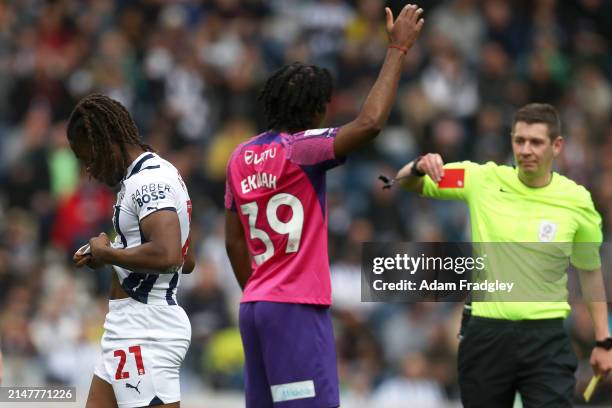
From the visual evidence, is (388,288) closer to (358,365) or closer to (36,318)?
(358,365)

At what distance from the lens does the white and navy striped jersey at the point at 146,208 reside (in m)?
6.15

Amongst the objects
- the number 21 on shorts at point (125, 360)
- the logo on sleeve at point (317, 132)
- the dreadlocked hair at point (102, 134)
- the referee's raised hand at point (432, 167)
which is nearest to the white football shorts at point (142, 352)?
the number 21 on shorts at point (125, 360)

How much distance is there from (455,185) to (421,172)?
0.88ft

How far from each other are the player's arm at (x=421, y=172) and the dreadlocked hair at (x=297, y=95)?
949mm

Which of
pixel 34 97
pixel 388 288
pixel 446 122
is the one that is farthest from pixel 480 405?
pixel 34 97

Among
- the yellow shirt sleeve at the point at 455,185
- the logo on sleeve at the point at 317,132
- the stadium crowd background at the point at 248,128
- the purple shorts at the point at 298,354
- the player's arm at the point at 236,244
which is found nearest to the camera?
the logo on sleeve at the point at 317,132

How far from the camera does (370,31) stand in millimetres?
16719

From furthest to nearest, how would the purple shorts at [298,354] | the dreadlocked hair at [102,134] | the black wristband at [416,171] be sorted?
the black wristband at [416,171] < the purple shorts at [298,354] < the dreadlocked hair at [102,134]

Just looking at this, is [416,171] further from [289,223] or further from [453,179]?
[289,223]

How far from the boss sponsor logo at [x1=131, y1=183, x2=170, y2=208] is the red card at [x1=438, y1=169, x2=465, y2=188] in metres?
2.02

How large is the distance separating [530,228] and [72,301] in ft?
22.9

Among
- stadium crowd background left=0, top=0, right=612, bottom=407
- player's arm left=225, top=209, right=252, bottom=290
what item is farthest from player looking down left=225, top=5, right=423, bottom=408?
stadium crowd background left=0, top=0, right=612, bottom=407

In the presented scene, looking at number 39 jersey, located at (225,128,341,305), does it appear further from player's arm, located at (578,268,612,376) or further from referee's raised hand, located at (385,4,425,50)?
player's arm, located at (578,268,612,376)

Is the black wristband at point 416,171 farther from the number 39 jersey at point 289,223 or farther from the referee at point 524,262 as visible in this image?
the number 39 jersey at point 289,223
